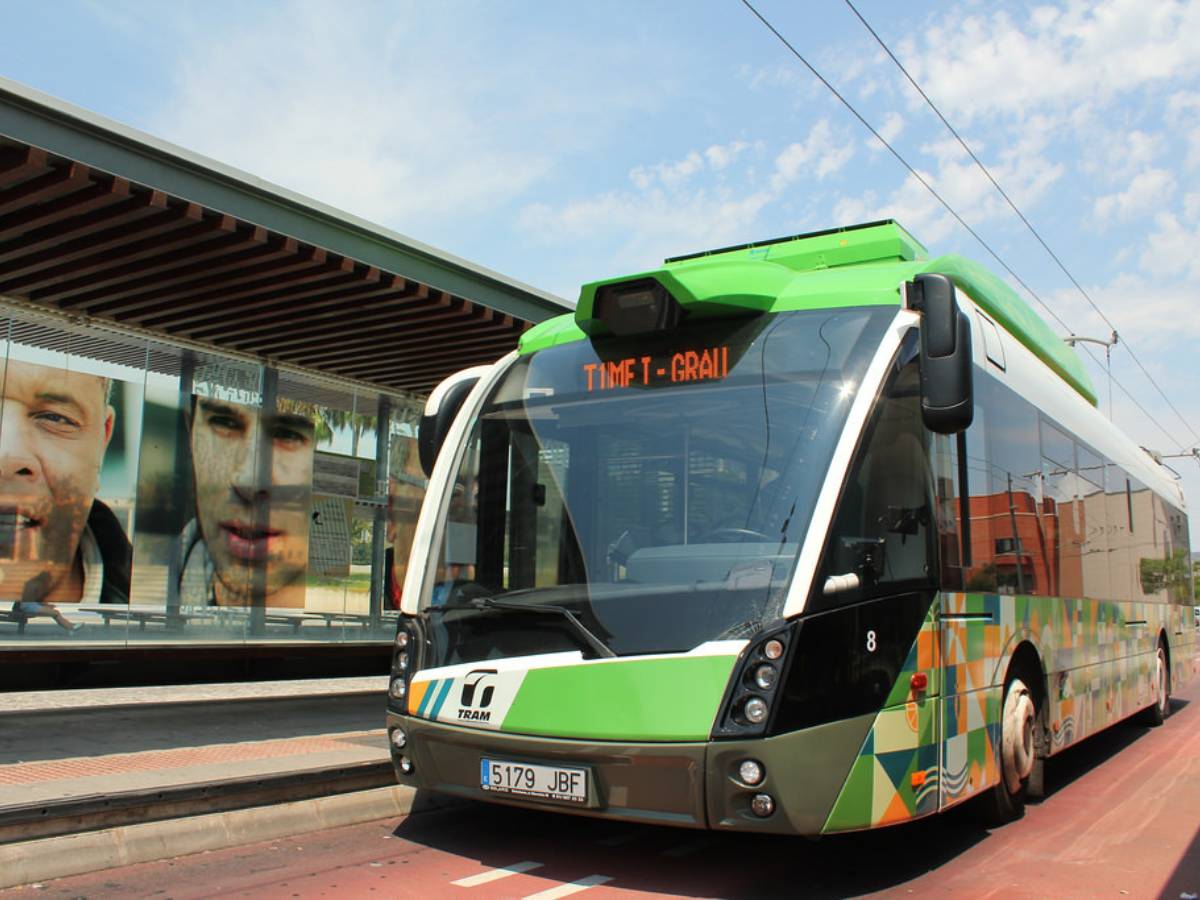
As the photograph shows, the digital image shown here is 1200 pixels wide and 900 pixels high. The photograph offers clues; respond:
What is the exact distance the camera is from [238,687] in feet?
41.2

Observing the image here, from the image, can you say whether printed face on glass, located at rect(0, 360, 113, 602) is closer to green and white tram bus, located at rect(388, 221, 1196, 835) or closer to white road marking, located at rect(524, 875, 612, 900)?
green and white tram bus, located at rect(388, 221, 1196, 835)

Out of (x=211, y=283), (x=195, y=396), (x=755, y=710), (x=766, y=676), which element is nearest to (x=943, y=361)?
(x=766, y=676)

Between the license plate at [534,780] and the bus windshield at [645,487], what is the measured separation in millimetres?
521

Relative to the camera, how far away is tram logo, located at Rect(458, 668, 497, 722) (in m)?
5.25

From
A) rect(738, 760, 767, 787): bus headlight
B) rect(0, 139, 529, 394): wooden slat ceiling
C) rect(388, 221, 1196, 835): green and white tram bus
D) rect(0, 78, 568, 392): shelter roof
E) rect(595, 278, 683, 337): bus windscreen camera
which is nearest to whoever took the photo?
rect(738, 760, 767, 787): bus headlight

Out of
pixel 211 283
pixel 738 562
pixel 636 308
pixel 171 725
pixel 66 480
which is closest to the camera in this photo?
pixel 738 562

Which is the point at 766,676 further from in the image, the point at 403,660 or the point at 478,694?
the point at 403,660

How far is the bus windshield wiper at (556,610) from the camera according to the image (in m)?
4.97

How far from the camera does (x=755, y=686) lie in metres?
4.59

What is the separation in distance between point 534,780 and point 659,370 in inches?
84.7

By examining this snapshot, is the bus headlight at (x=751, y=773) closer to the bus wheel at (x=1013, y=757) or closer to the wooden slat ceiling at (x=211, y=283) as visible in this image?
the bus wheel at (x=1013, y=757)

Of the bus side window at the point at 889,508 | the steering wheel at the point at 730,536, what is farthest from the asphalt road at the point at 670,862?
the steering wheel at the point at 730,536

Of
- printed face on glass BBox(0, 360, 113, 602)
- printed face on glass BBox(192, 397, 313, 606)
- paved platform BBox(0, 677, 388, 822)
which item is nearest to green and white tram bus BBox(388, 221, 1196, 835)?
paved platform BBox(0, 677, 388, 822)

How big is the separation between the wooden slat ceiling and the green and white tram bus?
3.14 metres
